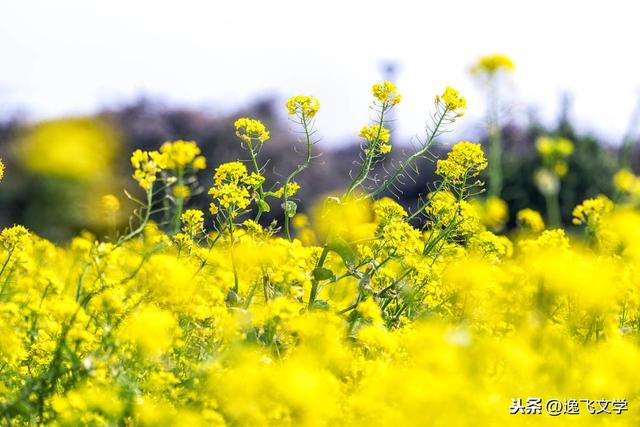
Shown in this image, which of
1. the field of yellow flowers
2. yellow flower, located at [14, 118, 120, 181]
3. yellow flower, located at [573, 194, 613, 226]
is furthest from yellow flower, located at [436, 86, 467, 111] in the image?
yellow flower, located at [14, 118, 120, 181]

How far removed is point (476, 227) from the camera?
420 cm

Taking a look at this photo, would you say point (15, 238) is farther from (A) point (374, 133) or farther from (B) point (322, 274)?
(A) point (374, 133)

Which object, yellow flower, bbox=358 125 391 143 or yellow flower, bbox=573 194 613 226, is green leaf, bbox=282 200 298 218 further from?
yellow flower, bbox=573 194 613 226

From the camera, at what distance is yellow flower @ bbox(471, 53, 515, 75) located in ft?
15.4

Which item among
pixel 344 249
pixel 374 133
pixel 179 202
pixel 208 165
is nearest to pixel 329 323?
pixel 179 202

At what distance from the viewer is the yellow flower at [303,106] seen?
4.12m

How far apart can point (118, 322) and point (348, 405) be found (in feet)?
3.19

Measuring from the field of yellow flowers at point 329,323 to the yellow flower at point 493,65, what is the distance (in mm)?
489

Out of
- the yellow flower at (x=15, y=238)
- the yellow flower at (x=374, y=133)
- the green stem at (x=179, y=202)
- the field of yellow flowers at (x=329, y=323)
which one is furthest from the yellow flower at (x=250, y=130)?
the green stem at (x=179, y=202)

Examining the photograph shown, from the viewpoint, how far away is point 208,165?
1703 centimetres

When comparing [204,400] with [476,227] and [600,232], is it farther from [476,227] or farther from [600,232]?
[600,232]

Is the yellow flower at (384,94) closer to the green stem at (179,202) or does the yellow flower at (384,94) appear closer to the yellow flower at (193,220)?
the yellow flower at (193,220)

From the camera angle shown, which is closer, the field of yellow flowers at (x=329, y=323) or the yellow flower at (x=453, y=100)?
the field of yellow flowers at (x=329, y=323)

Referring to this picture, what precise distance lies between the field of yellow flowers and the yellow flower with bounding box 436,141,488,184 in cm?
1
